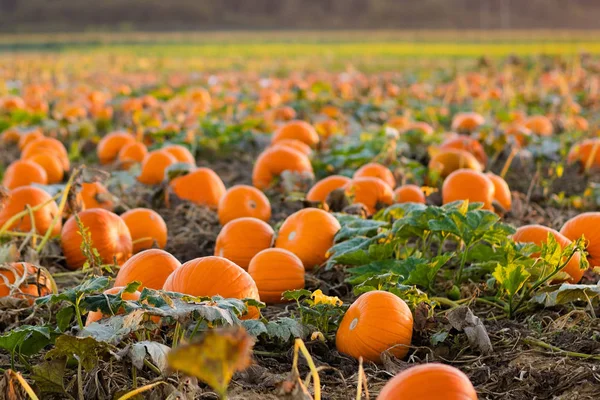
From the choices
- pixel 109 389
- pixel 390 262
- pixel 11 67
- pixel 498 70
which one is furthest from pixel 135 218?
pixel 11 67

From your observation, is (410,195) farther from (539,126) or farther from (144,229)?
(539,126)

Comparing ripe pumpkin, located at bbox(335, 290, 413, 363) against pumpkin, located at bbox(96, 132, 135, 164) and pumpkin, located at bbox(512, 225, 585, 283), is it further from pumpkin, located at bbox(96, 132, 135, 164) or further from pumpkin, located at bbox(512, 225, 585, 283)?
pumpkin, located at bbox(96, 132, 135, 164)

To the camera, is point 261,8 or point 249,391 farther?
point 261,8

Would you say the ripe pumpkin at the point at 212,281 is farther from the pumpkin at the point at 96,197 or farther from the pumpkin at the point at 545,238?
the pumpkin at the point at 96,197

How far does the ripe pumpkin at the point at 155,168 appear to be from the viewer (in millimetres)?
5547

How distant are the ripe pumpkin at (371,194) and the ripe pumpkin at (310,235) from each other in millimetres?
593

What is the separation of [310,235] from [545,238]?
1080 millimetres

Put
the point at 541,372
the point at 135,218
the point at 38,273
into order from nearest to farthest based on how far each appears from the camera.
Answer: the point at 541,372 < the point at 38,273 < the point at 135,218

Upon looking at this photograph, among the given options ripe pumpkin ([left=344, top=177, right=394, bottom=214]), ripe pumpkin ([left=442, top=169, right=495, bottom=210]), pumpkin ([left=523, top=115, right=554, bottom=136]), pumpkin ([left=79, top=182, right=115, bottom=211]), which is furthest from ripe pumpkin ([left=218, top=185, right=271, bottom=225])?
pumpkin ([left=523, top=115, right=554, bottom=136])

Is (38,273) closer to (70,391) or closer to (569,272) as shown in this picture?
(70,391)

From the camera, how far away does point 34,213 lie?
14.0ft

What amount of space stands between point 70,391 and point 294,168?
3.02 meters

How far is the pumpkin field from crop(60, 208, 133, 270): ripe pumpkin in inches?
0.4

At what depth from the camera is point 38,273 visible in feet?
10.4
